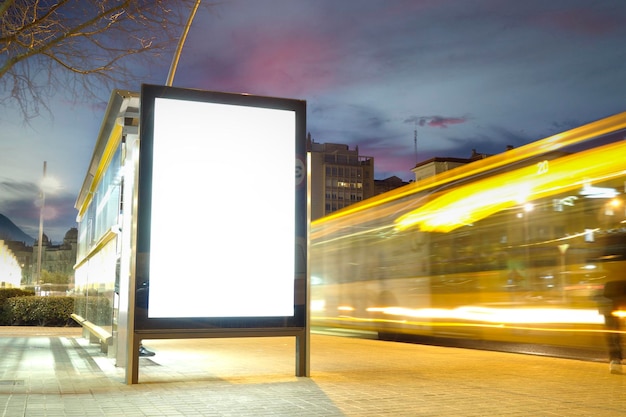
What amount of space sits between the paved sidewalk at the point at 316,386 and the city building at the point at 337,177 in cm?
12488

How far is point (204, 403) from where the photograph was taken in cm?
684

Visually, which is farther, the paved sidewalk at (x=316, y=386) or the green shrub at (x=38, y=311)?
the green shrub at (x=38, y=311)

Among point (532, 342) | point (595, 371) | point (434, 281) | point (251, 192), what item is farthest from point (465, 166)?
point (251, 192)

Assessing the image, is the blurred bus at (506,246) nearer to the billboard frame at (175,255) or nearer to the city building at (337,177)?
the billboard frame at (175,255)

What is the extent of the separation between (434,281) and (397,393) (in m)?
7.73

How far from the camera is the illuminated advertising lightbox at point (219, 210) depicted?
8.63 metres

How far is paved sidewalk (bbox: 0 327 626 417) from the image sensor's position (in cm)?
651

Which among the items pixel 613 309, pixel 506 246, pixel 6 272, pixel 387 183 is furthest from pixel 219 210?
pixel 387 183

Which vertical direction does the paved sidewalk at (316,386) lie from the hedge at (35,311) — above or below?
below

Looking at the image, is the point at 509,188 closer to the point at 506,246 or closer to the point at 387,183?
the point at 506,246

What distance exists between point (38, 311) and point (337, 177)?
11541cm

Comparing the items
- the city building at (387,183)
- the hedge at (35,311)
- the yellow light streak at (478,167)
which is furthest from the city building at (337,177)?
the yellow light streak at (478,167)

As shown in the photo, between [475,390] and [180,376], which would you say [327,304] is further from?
[475,390]

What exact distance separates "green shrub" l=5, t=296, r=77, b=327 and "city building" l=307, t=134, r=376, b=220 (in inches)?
4304
